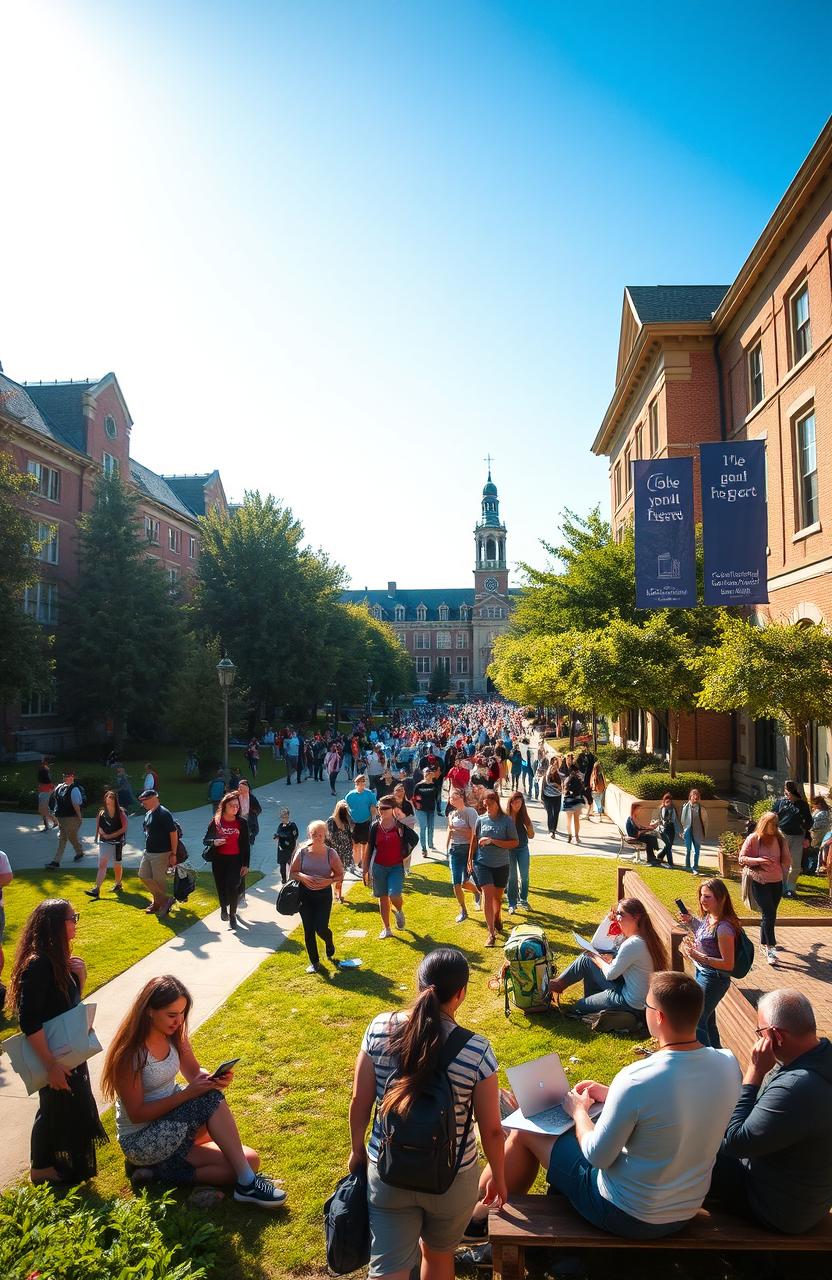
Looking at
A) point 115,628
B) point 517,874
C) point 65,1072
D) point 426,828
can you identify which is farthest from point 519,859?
point 115,628

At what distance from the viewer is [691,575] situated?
17.1m

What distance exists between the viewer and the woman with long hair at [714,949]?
18.9 feet

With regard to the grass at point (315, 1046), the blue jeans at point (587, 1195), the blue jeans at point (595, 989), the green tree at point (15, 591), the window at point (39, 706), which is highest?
the green tree at point (15, 591)

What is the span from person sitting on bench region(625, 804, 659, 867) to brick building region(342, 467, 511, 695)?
347ft

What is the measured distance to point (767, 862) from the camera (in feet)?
28.3

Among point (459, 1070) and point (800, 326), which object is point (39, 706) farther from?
point (459, 1070)

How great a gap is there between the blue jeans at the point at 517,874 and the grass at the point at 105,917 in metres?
4.44

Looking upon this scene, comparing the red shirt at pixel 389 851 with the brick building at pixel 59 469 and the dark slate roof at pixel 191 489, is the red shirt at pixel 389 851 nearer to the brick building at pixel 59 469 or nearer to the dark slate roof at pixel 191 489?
the brick building at pixel 59 469

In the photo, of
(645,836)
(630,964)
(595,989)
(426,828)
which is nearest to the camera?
(630,964)

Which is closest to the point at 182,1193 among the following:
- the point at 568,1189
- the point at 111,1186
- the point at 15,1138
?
the point at 111,1186

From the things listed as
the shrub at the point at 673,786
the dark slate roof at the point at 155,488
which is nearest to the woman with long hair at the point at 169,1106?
the shrub at the point at 673,786

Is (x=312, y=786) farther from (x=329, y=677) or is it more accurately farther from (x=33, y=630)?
(x=329, y=677)

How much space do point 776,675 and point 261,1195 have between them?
40.9 feet

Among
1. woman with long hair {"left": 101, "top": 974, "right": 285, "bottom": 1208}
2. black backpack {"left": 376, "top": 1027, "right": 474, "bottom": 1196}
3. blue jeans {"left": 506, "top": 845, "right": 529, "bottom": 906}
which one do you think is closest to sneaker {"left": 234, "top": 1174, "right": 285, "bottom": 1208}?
woman with long hair {"left": 101, "top": 974, "right": 285, "bottom": 1208}
